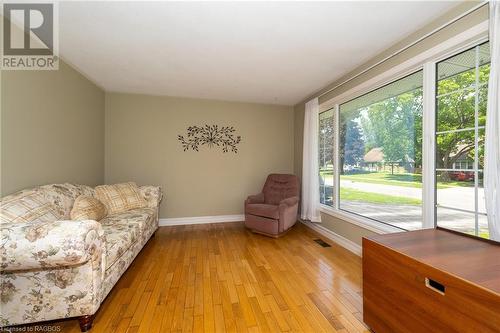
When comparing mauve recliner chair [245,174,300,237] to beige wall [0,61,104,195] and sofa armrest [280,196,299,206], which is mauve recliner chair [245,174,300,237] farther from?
beige wall [0,61,104,195]

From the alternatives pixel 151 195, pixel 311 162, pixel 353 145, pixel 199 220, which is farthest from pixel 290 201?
pixel 151 195

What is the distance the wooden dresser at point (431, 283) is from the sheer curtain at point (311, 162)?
6.63 feet

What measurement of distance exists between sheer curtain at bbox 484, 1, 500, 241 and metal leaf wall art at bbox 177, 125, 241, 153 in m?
3.41

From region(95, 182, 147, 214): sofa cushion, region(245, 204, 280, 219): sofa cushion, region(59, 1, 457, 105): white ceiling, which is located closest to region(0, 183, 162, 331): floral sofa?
region(95, 182, 147, 214): sofa cushion

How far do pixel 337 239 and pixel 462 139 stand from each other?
190cm

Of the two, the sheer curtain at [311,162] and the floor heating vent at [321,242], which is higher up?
the sheer curtain at [311,162]

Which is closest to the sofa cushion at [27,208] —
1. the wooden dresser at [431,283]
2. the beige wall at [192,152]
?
the beige wall at [192,152]

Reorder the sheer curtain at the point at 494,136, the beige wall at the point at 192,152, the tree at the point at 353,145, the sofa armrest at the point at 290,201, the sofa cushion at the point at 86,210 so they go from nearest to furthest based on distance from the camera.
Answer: the sheer curtain at the point at 494,136 < the sofa cushion at the point at 86,210 < the tree at the point at 353,145 < the sofa armrest at the point at 290,201 < the beige wall at the point at 192,152

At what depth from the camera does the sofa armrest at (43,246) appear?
45.6 inches

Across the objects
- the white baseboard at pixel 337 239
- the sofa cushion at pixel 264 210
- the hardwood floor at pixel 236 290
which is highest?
the sofa cushion at pixel 264 210

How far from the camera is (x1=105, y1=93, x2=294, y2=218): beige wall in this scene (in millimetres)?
3838

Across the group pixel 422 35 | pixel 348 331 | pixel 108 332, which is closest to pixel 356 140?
pixel 422 35

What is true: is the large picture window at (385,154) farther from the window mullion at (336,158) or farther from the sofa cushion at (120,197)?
the sofa cushion at (120,197)

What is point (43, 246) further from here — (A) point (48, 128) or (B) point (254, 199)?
(B) point (254, 199)
